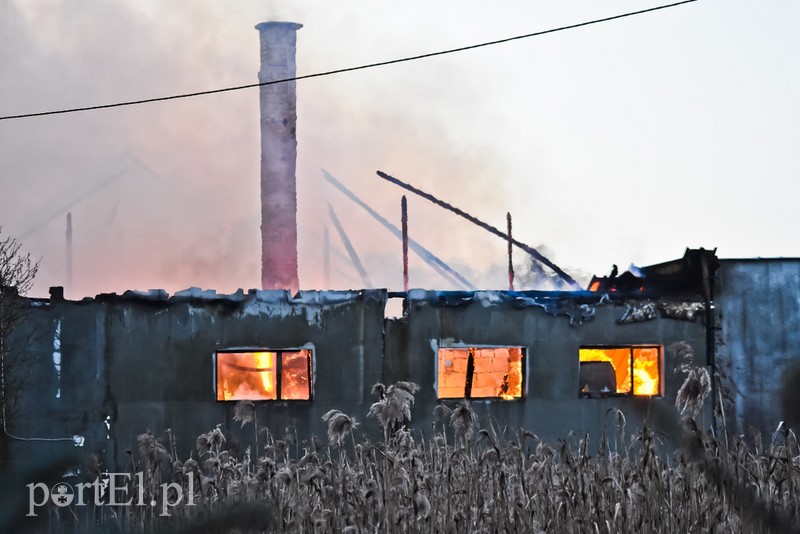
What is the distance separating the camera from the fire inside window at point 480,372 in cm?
1544

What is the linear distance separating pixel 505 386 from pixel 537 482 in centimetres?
935

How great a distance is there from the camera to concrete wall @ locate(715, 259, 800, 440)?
639 inches

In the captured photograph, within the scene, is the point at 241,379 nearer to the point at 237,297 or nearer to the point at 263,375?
the point at 263,375

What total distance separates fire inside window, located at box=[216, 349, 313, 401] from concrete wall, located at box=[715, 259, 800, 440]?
6.98 metres

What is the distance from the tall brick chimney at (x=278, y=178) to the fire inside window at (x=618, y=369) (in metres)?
16.7

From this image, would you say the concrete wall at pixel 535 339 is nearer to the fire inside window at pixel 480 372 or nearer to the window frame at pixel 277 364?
the fire inside window at pixel 480 372

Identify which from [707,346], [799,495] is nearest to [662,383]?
[707,346]

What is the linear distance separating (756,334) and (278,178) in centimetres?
1880

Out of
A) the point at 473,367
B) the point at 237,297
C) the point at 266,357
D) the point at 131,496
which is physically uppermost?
the point at 237,297

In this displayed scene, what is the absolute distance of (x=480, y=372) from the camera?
15547mm

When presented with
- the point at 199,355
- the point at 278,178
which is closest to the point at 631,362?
the point at 199,355

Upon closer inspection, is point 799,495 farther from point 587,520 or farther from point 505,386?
point 505,386

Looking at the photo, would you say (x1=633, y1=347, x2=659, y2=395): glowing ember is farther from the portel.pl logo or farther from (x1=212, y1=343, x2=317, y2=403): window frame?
the portel.pl logo

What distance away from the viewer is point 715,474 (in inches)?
51.8
